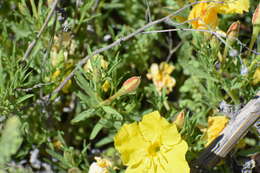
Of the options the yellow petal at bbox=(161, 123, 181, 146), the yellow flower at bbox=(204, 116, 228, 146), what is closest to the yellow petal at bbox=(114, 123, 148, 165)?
the yellow petal at bbox=(161, 123, 181, 146)

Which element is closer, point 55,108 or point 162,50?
point 55,108

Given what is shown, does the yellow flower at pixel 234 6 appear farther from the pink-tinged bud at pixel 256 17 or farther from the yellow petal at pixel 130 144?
the yellow petal at pixel 130 144

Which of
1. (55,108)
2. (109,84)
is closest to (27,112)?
(55,108)

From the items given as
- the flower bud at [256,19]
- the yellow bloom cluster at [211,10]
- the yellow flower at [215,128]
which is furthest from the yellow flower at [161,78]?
the flower bud at [256,19]

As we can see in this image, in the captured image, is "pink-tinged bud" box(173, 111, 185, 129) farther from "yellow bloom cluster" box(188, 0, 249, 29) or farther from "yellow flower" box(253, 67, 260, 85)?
"yellow flower" box(253, 67, 260, 85)

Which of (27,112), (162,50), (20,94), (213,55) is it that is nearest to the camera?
(213,55)

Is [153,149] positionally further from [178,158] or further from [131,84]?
[131,84]

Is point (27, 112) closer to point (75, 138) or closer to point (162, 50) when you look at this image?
point (75, 138)
